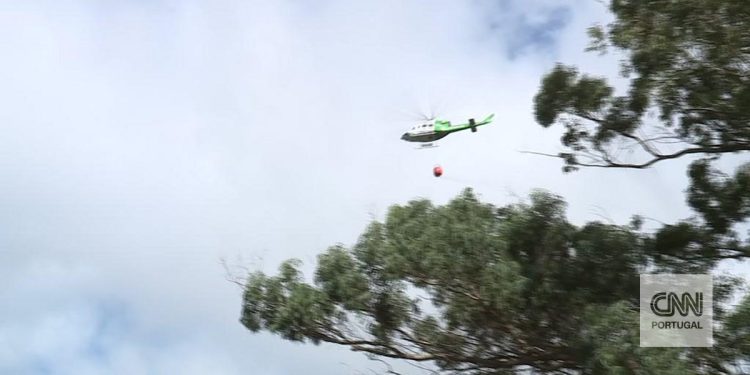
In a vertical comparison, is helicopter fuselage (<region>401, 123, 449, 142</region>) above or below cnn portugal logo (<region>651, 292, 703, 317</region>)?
above

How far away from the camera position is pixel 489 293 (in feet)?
35.4

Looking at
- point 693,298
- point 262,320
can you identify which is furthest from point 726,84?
point 262,320

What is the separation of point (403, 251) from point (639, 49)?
4.07 meters

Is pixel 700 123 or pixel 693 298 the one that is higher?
pixel 700 123

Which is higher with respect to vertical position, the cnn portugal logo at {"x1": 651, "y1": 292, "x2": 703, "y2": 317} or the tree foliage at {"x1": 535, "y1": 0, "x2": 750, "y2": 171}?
the tree foliage at {"x1": 535, "y1": 0, "x2": 750, "y2": 171}

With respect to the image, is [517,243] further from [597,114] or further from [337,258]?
[337,258]

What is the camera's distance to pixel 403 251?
38.7 ft

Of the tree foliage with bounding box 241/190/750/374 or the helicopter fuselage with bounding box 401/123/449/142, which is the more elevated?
the helicopter fuselage with bounding box 401/123/449/142

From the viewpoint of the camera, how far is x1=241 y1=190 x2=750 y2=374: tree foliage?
911 cm

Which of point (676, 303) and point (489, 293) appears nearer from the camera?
point (676, 303)

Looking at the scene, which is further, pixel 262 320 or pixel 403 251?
pixel 262 320

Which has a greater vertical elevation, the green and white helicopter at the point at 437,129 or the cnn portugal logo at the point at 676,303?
the green and white helicopter at the point at 437,129

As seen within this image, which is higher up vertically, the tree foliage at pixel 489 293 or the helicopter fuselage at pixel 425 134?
the helicopter fuselage at pixel 425 134

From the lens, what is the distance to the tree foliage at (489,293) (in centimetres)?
911
